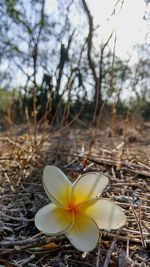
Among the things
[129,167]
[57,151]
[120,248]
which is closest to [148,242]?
[120,248]

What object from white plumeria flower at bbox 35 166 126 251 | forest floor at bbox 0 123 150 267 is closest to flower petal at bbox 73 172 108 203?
white plumeria flower at bbox 35 166 126 251

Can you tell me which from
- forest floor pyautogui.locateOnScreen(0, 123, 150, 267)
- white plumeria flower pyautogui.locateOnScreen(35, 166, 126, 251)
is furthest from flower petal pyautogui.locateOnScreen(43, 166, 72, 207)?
forest floor pyautogui.locateOnScreen(0, 123, 150, 267)

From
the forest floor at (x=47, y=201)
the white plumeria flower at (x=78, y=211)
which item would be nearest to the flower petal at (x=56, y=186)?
the white plumeria flower at (x=78, y=211)

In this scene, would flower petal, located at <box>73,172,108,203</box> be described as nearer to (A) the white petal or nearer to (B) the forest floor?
(A) the white petal

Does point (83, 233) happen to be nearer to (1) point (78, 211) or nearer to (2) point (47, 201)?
(1) point (78, 211)

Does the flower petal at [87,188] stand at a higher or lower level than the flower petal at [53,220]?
higher

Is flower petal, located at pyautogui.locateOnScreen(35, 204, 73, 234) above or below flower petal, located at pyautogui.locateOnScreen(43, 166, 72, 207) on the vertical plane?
below

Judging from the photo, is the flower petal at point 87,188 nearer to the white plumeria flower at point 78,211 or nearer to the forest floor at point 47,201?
the white plumeria flower at point 78,211
